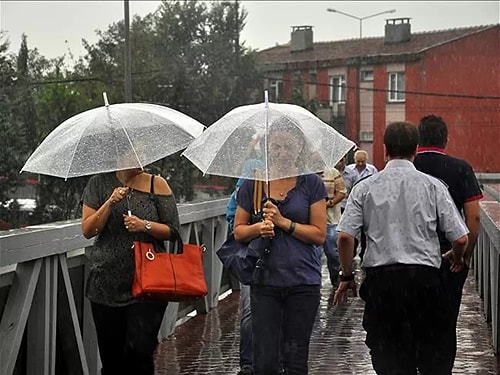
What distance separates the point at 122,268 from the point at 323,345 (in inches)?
148

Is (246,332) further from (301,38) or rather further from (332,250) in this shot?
(301,38)

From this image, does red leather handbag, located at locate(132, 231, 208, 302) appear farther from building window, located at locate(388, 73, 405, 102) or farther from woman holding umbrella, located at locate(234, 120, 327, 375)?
building window, located at locate(388, 73, 405, 102)

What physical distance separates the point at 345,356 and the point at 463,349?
1086 millimetres

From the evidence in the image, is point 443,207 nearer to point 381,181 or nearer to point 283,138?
point 381,181

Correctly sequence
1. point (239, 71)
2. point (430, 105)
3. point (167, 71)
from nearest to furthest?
point (167, 71)
point (239, 71)
point (430, 105)

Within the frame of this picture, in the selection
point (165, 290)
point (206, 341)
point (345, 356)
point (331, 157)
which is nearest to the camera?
point (165, 290)

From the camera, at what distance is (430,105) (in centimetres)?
5047

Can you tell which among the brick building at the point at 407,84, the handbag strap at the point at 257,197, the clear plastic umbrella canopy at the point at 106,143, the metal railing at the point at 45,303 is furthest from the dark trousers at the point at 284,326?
the brick building at the point at 407,84

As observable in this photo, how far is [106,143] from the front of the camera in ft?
19.8

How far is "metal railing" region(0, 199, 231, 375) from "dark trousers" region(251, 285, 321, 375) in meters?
1.32

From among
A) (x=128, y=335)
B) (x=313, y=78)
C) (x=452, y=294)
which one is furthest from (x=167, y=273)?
(x=313, y=78)

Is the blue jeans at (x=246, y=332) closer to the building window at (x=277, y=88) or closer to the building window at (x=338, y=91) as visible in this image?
the building window at (x=277, y=88)

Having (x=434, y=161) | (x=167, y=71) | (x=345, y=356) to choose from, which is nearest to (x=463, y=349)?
(x=345, y=356)

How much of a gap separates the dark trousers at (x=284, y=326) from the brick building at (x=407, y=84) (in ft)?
136
